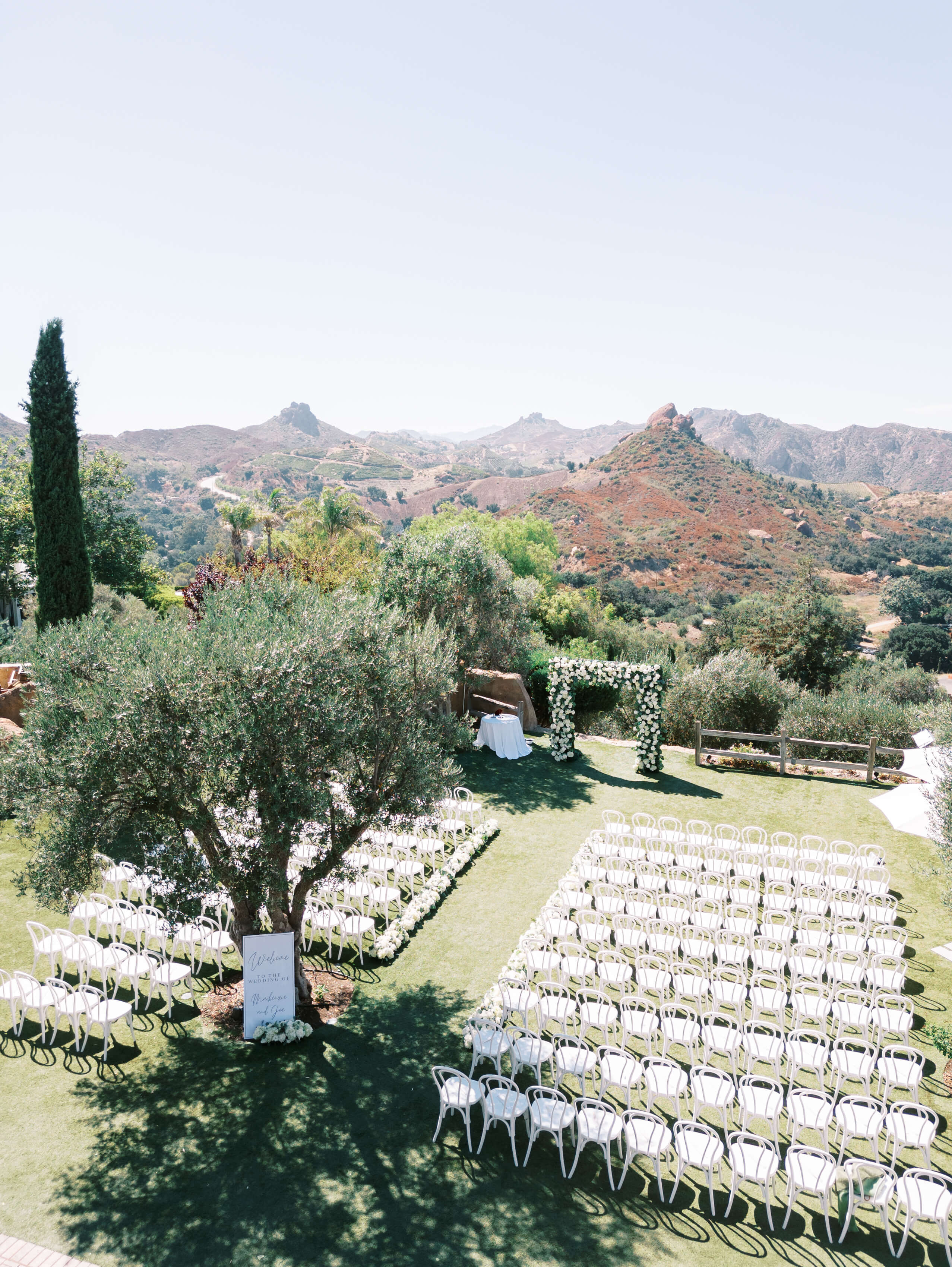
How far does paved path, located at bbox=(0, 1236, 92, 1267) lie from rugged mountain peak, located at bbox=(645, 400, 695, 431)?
4853 inches

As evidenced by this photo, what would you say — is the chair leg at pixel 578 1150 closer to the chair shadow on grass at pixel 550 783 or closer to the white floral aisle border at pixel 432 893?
the white floral aisle border at pixel 432 893

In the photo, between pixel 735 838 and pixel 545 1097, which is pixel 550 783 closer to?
pixel 735 838

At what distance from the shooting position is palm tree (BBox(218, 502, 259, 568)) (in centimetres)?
4012

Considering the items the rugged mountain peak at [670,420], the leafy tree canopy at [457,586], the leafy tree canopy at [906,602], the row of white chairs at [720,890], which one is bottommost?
the row of white chairs at [720,890]

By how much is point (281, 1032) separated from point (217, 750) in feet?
13.0

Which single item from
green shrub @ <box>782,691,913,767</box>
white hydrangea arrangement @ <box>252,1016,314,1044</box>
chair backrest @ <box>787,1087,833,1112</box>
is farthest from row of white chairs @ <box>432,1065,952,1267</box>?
green shrub @ <box>782,691,913,767</box>

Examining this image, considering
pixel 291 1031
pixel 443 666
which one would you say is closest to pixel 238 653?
pixel 443 666

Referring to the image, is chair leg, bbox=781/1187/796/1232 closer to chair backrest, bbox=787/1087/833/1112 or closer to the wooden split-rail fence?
chair backrest, bbox=787/1087/833/1112

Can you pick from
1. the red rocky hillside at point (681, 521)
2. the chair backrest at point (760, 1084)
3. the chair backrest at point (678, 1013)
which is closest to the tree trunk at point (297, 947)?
the chair backrest at point (678, 1013)

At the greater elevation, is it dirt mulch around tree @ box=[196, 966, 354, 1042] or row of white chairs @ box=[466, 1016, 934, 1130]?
row of white chairs @ box=[466, 1016, 934, 1130]

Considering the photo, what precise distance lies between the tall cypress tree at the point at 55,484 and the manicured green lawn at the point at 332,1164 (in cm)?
1114

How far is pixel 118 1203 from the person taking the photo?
A: 6.75 metres

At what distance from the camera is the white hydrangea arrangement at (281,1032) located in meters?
8.99

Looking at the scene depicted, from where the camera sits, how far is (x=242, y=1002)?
1005cm
